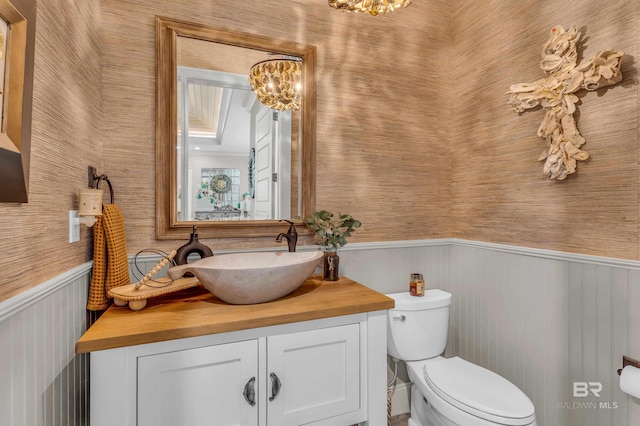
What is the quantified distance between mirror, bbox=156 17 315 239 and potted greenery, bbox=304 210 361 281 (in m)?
0.12

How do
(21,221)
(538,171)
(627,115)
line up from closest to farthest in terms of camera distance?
(21,221)
(627,115)
(538,171)

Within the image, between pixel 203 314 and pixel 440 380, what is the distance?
1.09m

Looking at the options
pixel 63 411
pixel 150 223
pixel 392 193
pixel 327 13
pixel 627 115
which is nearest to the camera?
pixel 63 411


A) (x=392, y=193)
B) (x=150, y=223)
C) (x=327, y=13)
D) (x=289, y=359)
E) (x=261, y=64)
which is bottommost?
(x=289, y=359)

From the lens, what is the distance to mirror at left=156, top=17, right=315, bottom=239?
150 cm

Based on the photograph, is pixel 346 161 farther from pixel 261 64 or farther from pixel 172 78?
pixel 172 78

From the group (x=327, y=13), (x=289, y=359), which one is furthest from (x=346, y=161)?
(x=289, y=359)

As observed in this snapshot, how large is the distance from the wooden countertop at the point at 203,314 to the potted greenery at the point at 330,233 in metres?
0.17

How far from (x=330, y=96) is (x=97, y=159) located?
1162 mm

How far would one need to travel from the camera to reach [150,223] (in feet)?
4.89

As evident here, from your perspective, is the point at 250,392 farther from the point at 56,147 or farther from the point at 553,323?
the point at 553,323

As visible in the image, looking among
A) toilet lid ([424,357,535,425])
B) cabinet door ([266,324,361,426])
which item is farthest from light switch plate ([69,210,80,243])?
toilet lid ([424,357,535,425])

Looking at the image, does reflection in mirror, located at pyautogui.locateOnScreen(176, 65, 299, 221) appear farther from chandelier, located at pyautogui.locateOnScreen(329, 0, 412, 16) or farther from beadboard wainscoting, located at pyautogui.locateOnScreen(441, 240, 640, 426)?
beadboard wainscoting, located at pyautogui.locateOnScreen(441, 240, 640, 426)

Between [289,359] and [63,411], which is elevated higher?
[289,359]
